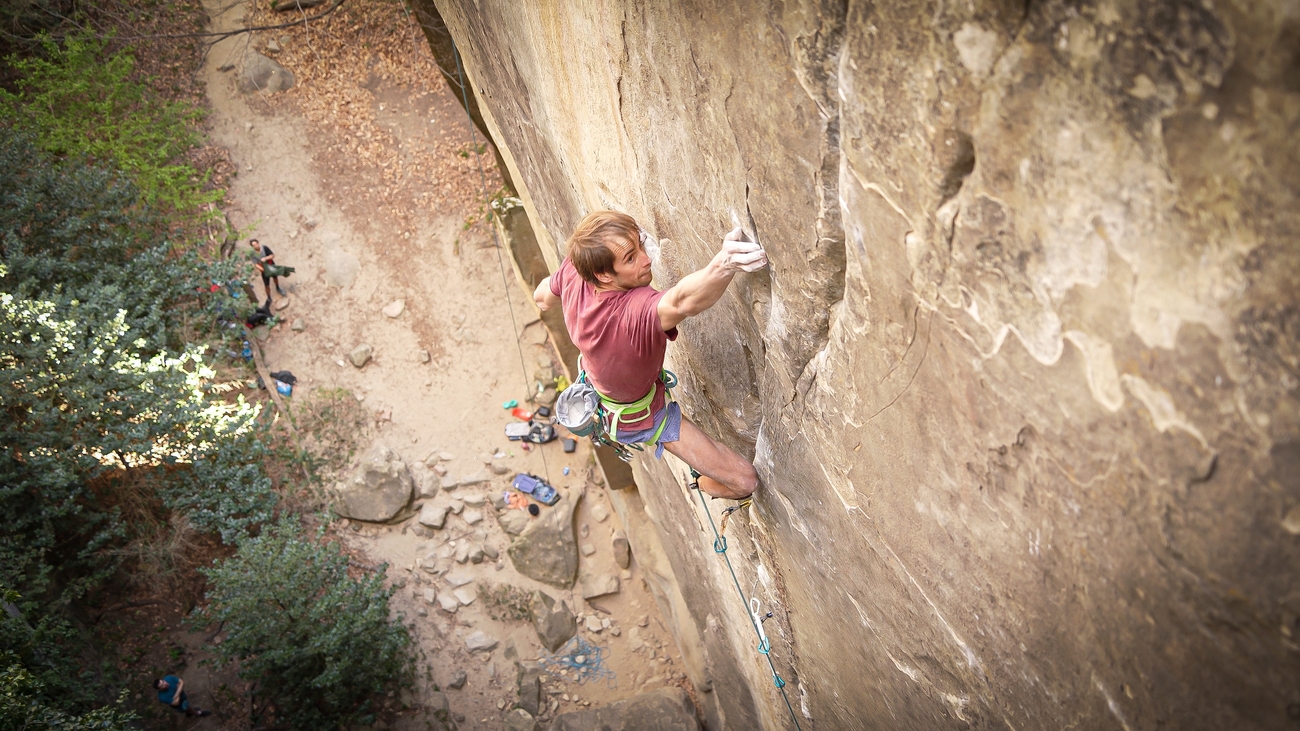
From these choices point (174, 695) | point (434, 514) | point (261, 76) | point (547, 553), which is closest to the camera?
point (174, 695)

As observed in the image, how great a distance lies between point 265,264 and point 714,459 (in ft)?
24.6

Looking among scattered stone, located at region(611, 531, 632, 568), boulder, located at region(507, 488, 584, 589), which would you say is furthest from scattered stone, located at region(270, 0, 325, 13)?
scattered stone, located at region(611, 531, 632, 568)

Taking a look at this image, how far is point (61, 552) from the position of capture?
7.21m

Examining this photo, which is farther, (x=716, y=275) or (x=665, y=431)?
(x=665, y=431)

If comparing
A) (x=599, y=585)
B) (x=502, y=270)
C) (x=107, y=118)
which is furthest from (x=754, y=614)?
(x=107, y=118)

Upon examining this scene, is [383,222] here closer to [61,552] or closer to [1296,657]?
[61,552]

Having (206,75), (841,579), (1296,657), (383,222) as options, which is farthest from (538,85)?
(206,75)

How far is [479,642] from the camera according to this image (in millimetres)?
7398

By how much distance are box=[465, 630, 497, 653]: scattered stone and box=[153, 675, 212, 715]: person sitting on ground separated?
2313mm

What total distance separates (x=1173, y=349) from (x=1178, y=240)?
186 mm

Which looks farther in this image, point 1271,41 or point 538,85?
point 538,85

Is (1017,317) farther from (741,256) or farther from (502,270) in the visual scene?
(502,270)

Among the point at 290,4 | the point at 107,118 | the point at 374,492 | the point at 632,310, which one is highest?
the point at 290,4

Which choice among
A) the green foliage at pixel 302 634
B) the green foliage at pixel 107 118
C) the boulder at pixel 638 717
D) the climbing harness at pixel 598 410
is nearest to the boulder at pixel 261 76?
the green foliage at pixel 107 118
